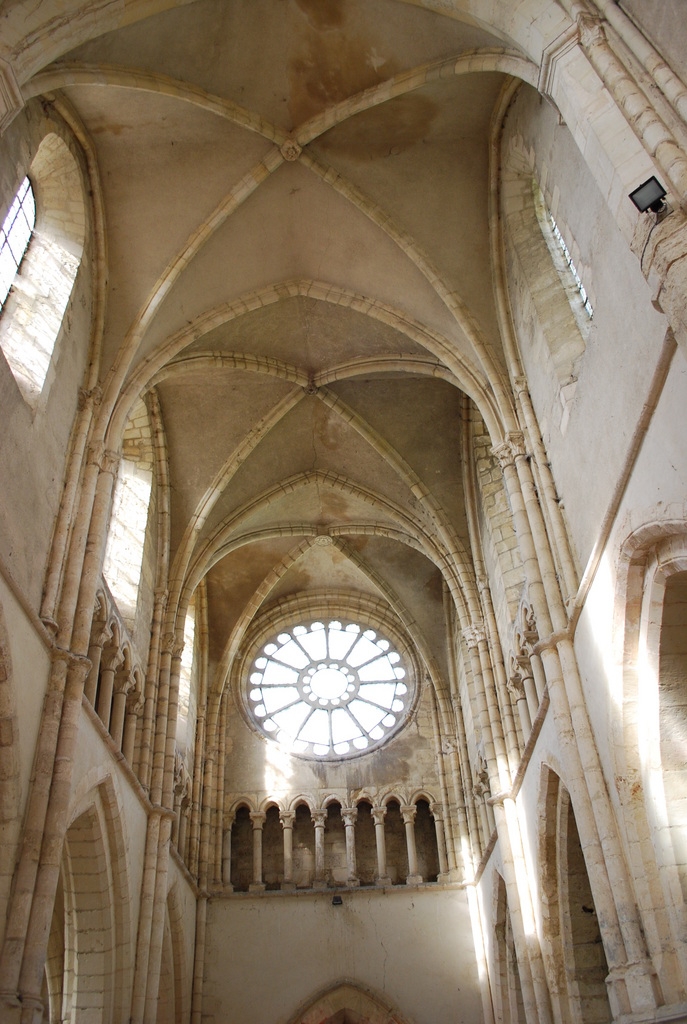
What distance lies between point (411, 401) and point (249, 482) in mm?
3252

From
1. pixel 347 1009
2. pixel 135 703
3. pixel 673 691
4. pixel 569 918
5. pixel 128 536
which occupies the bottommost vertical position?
pixel 347 1009

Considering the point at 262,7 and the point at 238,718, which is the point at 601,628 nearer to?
the point at 262,7

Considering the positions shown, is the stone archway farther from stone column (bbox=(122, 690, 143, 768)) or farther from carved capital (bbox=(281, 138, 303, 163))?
carved capital (bbox=(281, 138, 303, 163))

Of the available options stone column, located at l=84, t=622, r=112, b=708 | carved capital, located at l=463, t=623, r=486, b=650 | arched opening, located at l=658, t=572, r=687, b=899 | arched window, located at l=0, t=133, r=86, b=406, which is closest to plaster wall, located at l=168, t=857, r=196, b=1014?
stone column, located at l=84, t=622, r=112, b=708

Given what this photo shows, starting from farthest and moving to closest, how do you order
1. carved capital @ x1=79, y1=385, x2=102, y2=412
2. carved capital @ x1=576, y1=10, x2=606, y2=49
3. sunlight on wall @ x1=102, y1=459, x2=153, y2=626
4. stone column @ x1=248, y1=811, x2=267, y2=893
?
stone column @ x1=248, y1=811, x2=267, y2=893, sunlight on wall @ x1=102, y1=459, x2=153, y2=626, carved capital @ x1=79, y1=385, x2=102, y2=412, carved capital @ x1=576, y1=10, x2=606, y2=49

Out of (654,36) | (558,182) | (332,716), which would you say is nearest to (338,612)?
(332,716)

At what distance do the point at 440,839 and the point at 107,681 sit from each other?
25.8ft

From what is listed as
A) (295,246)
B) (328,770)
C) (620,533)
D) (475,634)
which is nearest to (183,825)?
(328,770)

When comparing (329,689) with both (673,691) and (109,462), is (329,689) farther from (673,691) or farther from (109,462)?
(673,691)

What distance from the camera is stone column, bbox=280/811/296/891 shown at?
636 inches

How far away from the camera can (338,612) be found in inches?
789

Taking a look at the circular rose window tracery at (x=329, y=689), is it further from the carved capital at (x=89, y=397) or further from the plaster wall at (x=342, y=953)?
the carved capital at (x=89, y=397)

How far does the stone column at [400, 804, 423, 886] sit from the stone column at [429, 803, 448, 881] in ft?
1.18

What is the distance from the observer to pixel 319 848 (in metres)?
16.5
